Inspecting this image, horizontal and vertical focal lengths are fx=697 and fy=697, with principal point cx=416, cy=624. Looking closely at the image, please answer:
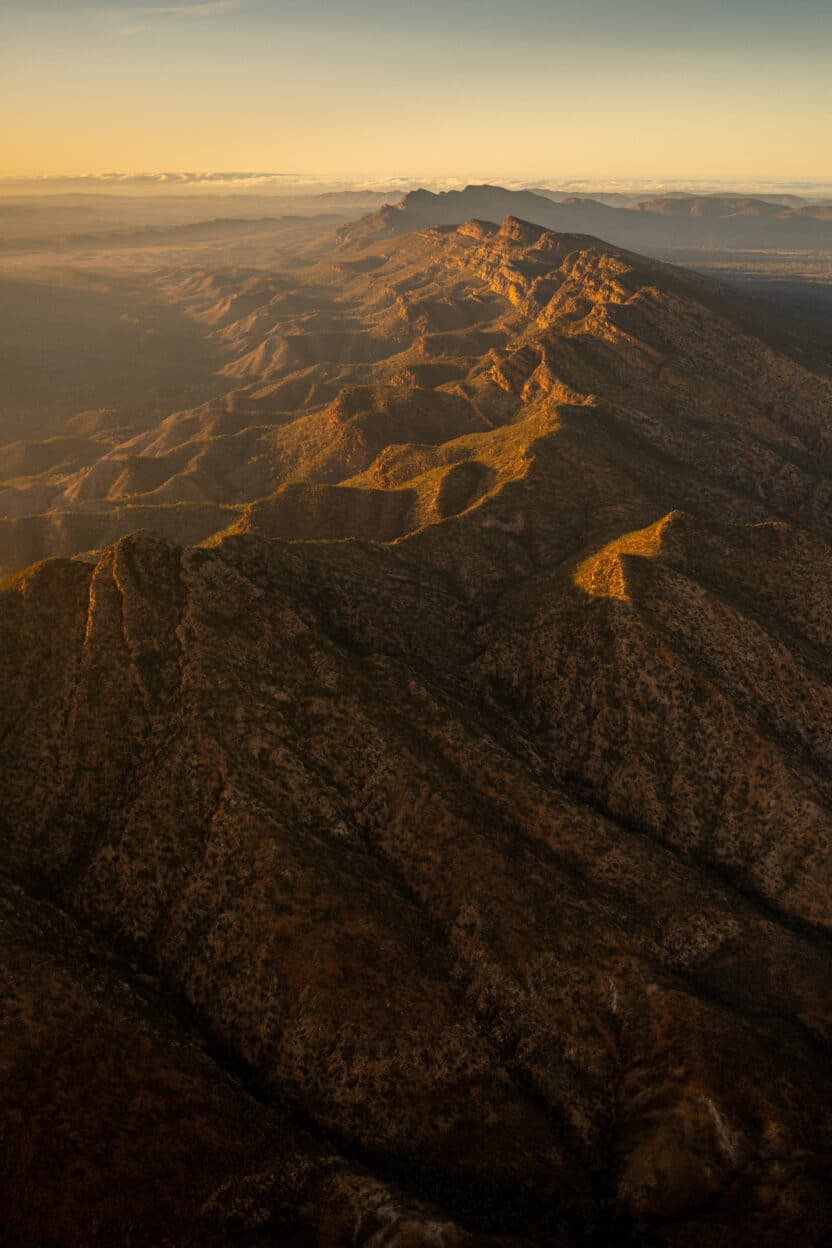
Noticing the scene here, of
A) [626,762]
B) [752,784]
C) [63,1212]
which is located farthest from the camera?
[626,762]

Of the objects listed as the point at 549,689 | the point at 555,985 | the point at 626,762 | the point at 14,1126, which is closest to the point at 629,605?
the point at 549,689

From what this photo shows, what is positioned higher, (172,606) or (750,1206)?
(172,606)

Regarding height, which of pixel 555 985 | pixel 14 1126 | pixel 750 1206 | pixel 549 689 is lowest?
pixel 750 1206

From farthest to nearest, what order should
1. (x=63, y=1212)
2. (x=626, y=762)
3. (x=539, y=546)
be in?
(x=539, y=546) < (x=626, y=762) < (x=63, y=1212)

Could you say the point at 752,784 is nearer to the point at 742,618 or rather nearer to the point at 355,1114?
the point at 742,618

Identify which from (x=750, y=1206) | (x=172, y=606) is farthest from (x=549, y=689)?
(x=750, y=1206)

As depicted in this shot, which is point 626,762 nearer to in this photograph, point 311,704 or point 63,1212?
point 311,704

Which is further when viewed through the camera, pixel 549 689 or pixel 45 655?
pixel 549 689
